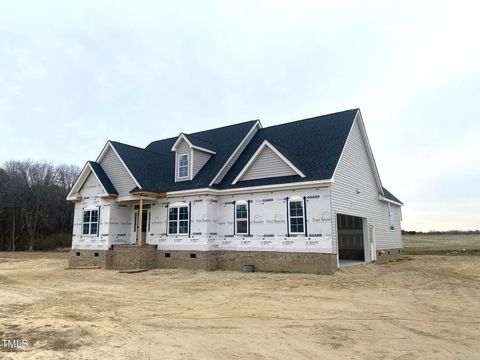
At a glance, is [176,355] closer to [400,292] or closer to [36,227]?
[400,292]

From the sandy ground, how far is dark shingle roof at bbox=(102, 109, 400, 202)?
574cm

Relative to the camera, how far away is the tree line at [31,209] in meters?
45.0

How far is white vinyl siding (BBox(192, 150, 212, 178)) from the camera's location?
863 inches

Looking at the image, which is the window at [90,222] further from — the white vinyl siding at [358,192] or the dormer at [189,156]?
the white vinyl siding at [358,192]

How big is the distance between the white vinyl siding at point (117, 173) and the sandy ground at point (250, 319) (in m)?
8.32

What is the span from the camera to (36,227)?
49.0 meters

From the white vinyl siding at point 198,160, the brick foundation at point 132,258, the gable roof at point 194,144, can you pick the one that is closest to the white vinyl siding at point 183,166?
the white vinyl siding at point 198,160

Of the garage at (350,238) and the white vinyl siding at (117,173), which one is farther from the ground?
the white vinyl siding at (117,173)

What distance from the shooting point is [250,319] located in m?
8.34

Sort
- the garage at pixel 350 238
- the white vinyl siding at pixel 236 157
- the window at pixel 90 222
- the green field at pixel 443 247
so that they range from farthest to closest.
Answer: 1. the green field at pixel 443 247
2. the garage at pixel 350 238
3. the window at pixel 90 222
4. the white vinyl siding at pixel 236 157

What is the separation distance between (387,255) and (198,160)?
46.2 ft

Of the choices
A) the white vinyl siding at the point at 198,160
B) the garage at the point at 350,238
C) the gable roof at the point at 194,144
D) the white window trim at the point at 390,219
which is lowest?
the garage at the point at 350,238

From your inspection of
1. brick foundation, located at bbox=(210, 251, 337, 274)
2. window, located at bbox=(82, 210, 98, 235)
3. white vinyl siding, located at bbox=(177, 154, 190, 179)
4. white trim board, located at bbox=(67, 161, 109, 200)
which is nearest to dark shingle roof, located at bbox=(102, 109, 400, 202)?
white vinyl siding, located at bbox=(177, 154, 190, 179)

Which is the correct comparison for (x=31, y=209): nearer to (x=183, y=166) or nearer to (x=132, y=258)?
(x=132, y=258)
